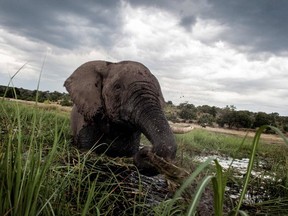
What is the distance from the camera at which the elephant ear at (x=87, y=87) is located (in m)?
6.01

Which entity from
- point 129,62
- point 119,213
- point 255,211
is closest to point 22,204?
point 119,213

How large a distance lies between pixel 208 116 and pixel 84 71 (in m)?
30.1

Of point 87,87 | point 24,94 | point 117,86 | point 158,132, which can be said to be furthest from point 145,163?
point 87,87

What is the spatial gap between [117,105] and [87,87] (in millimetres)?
860

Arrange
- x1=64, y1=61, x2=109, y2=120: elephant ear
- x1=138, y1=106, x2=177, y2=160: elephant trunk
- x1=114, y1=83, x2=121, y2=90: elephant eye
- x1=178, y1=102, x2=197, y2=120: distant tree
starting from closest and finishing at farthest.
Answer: x1=138, y1=106, x2=177, y2=160: elephant trunk, x1=114, y1=83, x2=121, y2=90: elephant eye, x1=64, y1=61, x2=109, y2=120: elephant ear, x1=178, y1=102, x2=197, y2=120: distant tree

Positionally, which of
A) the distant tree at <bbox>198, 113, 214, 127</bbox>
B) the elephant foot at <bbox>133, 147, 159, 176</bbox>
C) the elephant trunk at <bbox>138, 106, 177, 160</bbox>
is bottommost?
the elephant foot at <bbox>133, 147, 159, 176</bbox>

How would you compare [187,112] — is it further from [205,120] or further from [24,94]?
[24,94]

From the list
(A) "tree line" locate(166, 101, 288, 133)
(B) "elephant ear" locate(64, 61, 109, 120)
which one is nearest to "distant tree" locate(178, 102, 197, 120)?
(A) "tree line" locate(166, 101, 288, 133)

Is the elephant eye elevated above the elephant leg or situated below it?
above

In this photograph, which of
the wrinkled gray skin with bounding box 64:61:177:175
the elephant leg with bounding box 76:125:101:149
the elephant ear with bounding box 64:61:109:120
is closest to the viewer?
the wrinkled gray skin with bounding box 64:61:177:175

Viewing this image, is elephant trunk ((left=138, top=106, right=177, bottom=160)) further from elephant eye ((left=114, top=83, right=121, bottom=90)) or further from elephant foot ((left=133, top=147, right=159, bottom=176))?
elephant eye ((left=114, top=83, right=121, bottom=90))

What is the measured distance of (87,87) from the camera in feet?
20.5

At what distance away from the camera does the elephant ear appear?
237 inches

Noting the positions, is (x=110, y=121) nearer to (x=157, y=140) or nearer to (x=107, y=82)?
(x=107, y=82)
